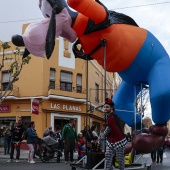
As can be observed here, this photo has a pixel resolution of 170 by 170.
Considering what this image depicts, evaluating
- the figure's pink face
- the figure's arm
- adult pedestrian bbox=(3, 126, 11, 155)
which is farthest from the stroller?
the figure's arm

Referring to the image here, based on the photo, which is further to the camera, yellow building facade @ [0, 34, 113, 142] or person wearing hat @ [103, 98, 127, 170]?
yellow building facade @ [0, 34, 113, 142]

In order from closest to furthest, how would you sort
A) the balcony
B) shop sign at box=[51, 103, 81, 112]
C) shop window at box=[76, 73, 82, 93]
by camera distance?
the balcony
shop sign at box=[51, 103, 81, 112]
shop window at box=[76, 73, 82, 93]

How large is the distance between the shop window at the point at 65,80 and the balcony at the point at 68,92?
0.14 metres

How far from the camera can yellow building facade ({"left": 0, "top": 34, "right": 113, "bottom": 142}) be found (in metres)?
22.5

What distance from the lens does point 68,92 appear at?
23.4 m

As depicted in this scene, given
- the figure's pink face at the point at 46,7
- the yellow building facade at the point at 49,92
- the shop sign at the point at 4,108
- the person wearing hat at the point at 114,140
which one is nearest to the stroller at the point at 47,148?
the person wearing hat at the point at 114,140

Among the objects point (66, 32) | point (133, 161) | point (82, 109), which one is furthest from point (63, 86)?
point (66, 32)

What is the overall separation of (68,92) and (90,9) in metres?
17.5

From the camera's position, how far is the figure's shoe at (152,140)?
21.9ft

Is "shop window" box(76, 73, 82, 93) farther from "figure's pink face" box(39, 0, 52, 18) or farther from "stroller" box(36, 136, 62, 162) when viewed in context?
"figure's pink face" box(39, 0, 52, 18)

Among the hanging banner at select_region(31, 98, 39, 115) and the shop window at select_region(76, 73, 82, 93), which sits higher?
the shop window at select_region(76, 73, 82, 93)

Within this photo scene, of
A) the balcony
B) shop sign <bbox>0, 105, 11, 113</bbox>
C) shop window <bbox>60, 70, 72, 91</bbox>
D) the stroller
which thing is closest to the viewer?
the stroller

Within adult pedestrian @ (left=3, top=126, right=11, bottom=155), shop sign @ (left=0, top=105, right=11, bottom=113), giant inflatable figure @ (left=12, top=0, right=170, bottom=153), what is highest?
giant inflatable figure @ (left=12, top=0, right=170, bottom=153)

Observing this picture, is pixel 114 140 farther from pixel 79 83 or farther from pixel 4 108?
pixel 79 83
